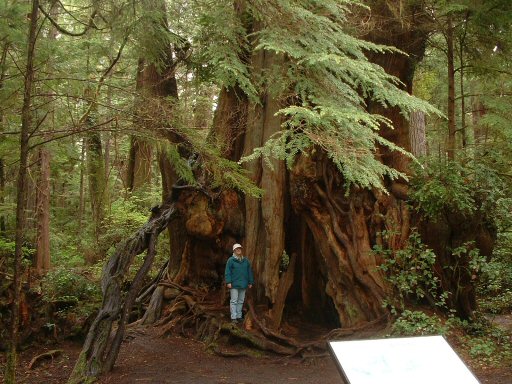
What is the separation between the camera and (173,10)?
8594 millimetres

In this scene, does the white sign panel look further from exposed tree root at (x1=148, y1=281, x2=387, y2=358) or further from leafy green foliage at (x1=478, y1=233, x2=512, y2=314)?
leafy green foliage at (x1=478, y1=233, x2=512, y2=314)

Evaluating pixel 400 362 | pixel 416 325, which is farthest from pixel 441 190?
pixel 400 362

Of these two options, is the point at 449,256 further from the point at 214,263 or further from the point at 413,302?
the point at 214,263

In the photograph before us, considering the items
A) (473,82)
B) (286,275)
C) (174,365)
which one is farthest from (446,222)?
(473,82)

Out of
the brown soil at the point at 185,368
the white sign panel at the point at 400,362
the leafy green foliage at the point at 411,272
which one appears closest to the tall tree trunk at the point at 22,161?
the brown soil at the point at 185,368

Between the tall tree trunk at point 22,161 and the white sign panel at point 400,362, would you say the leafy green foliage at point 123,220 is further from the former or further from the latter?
the white sign panel at point 400,362

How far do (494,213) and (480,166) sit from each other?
0.89 meters

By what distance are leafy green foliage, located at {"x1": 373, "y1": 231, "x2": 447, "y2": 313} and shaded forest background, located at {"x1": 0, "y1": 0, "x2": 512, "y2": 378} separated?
0.11ft

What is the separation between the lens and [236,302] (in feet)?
27.8

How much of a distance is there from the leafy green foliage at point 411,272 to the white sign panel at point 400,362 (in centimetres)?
465

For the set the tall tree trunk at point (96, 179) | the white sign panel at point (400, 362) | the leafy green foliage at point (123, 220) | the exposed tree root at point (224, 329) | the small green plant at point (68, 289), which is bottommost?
the exposed tree root at point (224, 329)

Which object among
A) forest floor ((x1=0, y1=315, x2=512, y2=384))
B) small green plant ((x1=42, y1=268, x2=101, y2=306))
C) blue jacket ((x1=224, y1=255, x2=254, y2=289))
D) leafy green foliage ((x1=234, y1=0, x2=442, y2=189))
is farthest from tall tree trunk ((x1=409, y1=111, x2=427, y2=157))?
small green plant ((x1=42, y1=268, x2=101, y2=306))

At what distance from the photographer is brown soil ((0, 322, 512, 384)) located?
21.6 ft

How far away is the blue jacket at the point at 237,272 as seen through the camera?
27.2ft
